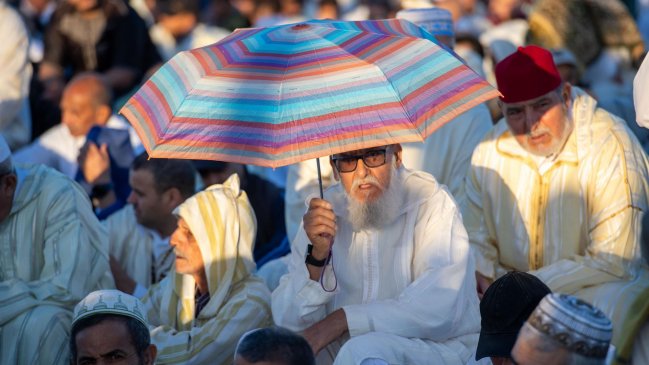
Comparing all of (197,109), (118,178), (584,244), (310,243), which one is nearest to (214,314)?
(310,243)

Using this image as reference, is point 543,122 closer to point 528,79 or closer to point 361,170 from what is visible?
point 528,79

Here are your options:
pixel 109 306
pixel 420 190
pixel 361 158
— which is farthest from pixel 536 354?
pixel 109 306

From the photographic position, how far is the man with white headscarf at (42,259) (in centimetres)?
736

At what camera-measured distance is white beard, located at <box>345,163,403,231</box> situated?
6.75 metres

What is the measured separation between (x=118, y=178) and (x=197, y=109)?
3962 millimetres

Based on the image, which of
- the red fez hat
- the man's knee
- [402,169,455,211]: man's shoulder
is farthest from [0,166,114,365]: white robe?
the red fez hat

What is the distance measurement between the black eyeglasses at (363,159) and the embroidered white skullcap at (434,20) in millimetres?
3039

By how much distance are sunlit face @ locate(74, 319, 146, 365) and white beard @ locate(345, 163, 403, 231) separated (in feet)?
4.13

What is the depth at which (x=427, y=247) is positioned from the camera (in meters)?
6.75

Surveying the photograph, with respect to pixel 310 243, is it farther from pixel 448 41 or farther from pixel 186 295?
pixel 448 41

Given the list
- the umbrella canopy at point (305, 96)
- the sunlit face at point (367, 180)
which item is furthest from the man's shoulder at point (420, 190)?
the umbrella canopy at point (305, 96)

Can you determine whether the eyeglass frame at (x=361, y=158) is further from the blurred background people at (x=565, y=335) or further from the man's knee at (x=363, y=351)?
the blurred background people at (x=565, y=335)

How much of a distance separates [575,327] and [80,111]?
24.2 feet

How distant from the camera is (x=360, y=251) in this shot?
22.7 feet
